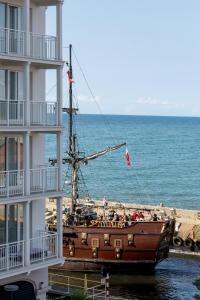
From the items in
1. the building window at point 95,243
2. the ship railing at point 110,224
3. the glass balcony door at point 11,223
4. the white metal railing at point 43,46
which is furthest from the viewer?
the building window at point 95,243

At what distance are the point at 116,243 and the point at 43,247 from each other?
58.6ft

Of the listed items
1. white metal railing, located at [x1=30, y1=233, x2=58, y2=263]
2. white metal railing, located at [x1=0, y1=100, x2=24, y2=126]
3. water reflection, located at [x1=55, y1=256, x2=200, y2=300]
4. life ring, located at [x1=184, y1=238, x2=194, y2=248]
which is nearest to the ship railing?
water reflection, located at [x1=55, y1=256, x2=200, y2=300]

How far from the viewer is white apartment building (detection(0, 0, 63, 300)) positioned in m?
25.9

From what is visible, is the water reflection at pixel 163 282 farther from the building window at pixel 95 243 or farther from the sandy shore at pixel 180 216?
the sandy shore at pixel 180 216

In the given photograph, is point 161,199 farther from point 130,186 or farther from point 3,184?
point 3,184

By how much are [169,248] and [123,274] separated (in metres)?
4.78

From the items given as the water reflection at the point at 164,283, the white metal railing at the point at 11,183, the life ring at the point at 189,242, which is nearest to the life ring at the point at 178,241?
the life ring at the point at 189,242

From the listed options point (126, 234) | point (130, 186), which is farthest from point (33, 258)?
point (130, 186)

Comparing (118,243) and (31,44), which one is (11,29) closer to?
(31,44)

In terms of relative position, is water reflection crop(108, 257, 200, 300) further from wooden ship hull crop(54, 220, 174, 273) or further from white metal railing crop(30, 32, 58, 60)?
white metal railing crop(30, 32, 58, 60)

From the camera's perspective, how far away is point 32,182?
27234 millimetres

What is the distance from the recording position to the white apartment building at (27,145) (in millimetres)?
25922

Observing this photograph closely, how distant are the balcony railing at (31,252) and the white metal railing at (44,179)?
176 centimetres

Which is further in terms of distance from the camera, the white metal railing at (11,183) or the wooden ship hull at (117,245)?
the wooden ship hull at (117,245)
